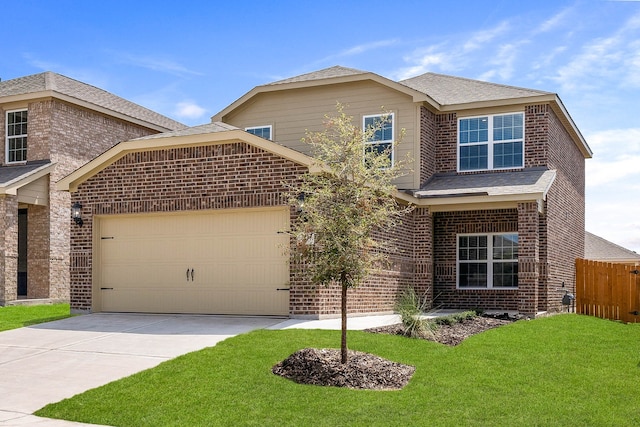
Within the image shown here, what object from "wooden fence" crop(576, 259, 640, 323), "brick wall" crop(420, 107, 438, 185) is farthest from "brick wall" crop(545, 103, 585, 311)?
"brick wall" crop(420, 107, 438, 185)

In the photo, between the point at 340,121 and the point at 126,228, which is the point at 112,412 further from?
the point at 126,228

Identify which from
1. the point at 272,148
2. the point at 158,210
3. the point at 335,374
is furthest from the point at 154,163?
the point at 335,374

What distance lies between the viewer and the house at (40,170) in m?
22.2

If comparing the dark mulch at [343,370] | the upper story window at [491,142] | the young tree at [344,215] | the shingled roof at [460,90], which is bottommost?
the dark mulch at [343,370]

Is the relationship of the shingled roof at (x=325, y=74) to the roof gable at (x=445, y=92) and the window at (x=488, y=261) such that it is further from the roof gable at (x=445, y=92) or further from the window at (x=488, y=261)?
the window at (x=488, y=261)

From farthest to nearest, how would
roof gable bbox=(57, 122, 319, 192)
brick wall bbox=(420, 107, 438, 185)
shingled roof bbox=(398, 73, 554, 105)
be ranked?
shingled roof bbox=(398, 73, 554, 105), brick wall bbox=(420, 107, 438, 185), roof gable bbox=(57, 122, 319, 192)

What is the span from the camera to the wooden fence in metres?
18.8

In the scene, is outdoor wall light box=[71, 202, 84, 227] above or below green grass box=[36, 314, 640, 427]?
above

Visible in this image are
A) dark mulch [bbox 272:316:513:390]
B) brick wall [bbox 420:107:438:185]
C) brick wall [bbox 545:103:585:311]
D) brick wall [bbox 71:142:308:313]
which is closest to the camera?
dark mulch [bbox 272:316:513:390]

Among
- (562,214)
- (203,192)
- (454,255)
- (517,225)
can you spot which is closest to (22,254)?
(203,192)

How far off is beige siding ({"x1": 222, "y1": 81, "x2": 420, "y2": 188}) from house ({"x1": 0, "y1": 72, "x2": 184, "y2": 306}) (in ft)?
18.7

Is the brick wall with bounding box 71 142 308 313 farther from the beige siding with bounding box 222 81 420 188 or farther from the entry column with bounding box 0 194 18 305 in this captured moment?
the entry column with bounding box 0 194 18 305

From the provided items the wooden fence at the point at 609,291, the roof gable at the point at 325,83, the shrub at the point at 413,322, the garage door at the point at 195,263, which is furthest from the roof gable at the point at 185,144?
the wooden fence at the point at 609,291

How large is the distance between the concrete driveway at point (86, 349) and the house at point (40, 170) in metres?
7.48
